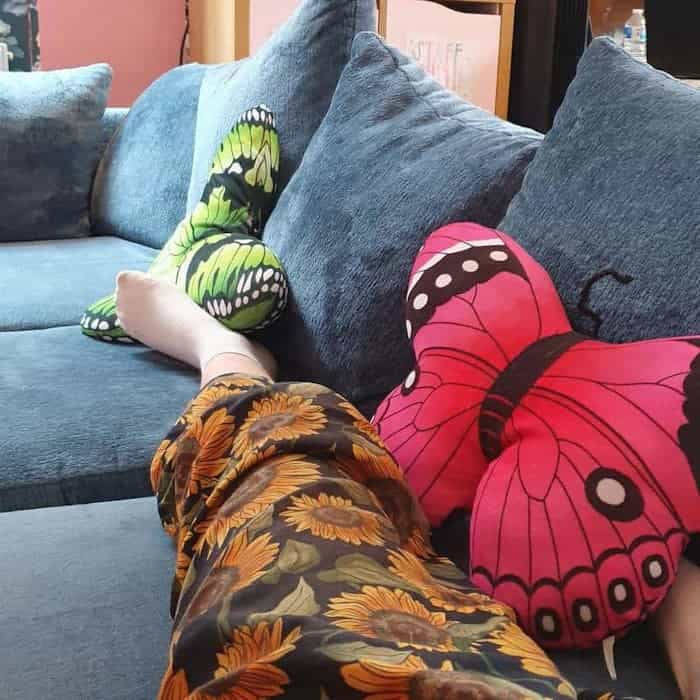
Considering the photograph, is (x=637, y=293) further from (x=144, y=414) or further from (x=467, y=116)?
(x=144, y=414)

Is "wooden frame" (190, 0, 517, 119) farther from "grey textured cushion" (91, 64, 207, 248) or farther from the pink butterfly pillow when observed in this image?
the pink butterfly pillow

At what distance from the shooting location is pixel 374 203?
109 cm

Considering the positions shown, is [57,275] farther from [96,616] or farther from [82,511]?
[96,616]

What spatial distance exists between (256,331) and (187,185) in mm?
859

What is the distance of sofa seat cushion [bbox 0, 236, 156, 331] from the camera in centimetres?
159

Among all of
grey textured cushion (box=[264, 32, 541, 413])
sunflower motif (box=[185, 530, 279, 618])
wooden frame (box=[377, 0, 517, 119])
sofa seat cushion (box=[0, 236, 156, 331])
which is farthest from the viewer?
wooden frame (box=[377, 0, 517, 119])

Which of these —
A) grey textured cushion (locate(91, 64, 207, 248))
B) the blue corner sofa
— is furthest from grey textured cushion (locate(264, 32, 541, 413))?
grey textured cushion (locate(91, 64, 207, 248))

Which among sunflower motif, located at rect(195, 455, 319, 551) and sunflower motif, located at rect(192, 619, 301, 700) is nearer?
sunflower motif, located at rect(192, 619, 301, 700)

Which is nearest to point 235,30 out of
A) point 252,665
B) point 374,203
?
point 374,203

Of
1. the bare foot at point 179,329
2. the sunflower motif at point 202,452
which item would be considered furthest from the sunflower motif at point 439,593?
the bare foot at point 179,329

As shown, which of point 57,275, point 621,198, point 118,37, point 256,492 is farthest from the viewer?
point 118,37

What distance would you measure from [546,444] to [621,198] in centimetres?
24

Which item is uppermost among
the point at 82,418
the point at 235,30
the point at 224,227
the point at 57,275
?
the point at 235,30

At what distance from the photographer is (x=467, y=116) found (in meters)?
1.16
